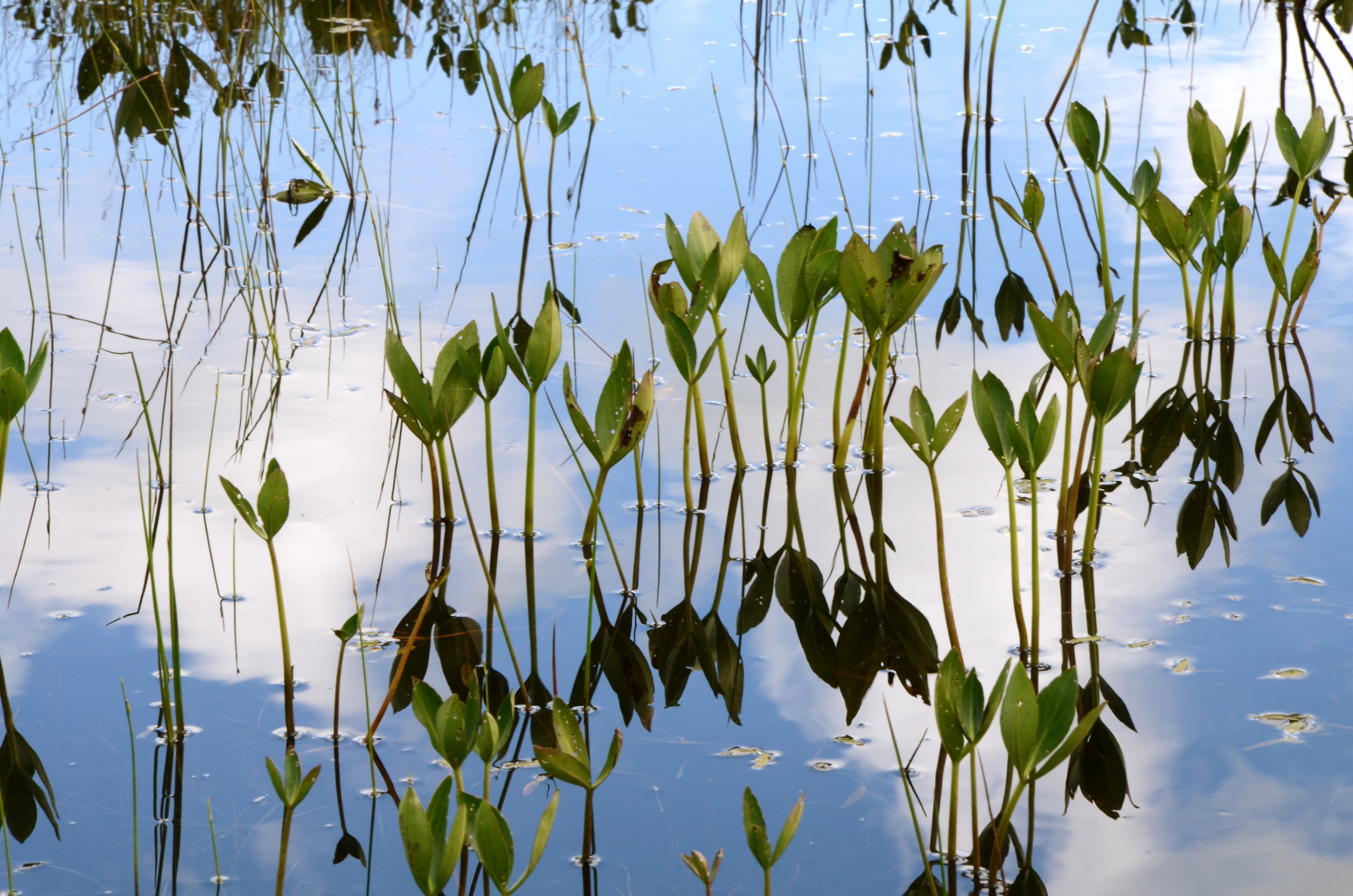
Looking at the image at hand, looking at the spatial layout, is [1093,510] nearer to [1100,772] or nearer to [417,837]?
[1100,772]

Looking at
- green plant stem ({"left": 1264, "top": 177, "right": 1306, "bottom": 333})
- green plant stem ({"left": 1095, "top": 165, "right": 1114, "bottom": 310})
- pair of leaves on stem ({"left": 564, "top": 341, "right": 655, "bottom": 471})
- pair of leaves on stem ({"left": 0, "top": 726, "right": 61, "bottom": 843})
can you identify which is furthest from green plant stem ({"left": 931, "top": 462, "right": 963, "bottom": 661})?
green plant stem ({"left": 1264, "top": 177, "right": 1306, "bottom": 333})

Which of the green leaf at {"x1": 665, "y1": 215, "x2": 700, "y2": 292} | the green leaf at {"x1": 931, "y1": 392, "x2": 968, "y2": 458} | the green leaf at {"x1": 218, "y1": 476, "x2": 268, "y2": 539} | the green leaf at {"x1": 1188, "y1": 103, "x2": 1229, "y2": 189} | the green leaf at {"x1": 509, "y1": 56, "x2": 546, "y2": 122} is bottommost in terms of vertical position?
the green leaf at {"x1": 218, "y1": 476, "x2": 268, "y2": 539}

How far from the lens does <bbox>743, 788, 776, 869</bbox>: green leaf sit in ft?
3.56

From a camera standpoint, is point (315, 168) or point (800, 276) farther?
point (315, 168)

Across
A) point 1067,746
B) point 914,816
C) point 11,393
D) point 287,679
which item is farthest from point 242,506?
point 1067,746

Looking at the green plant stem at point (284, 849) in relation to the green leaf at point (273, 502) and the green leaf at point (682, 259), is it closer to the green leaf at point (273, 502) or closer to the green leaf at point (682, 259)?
the green leaf at point (273, 502)

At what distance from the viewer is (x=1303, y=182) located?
248cm

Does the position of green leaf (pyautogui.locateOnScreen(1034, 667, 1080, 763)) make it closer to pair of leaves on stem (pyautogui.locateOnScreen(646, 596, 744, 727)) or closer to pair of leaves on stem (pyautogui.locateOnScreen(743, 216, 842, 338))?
pair of leaves on stem (pyautogui.locateOnScreen(646, 596, 744, 727))

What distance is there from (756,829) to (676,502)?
1.03 metres

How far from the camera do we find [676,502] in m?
2.08

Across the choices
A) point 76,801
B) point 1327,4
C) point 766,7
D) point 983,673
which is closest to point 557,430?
point 983,673

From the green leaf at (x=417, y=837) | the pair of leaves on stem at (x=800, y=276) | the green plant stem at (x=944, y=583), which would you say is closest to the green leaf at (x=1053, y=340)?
the green plant stem at (x=944, y=583)

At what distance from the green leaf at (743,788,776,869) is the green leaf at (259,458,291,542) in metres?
0.68

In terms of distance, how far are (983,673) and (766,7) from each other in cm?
392
